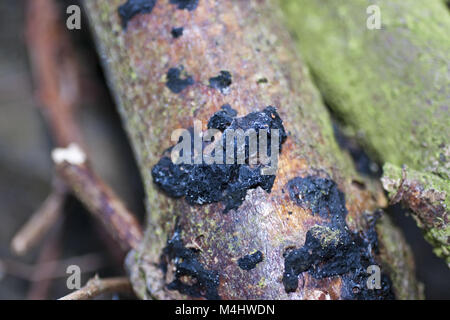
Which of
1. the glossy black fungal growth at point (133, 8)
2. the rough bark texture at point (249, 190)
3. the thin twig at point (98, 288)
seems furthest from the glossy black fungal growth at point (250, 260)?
the glossy black fungal growth at point (133, 8)

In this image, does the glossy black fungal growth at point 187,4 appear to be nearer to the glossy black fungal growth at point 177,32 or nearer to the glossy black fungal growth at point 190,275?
the glossy black fungal growth at point 177,32

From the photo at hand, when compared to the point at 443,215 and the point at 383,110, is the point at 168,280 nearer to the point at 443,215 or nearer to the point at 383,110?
the point at 443,215

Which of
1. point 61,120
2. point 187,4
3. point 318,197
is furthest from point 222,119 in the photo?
point 61,120

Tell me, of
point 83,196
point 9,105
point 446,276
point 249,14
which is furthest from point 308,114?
point 9,105

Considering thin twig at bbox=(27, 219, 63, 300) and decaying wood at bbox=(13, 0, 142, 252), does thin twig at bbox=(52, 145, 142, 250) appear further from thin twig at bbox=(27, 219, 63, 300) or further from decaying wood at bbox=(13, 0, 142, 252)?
thin twig at bbox=(27, 219, 63, 300)

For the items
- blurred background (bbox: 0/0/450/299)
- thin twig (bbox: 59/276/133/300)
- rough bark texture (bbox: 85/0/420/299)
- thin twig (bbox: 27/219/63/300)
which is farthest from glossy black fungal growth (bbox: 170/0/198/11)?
thin twig (bbox: 27/219/63/300)
